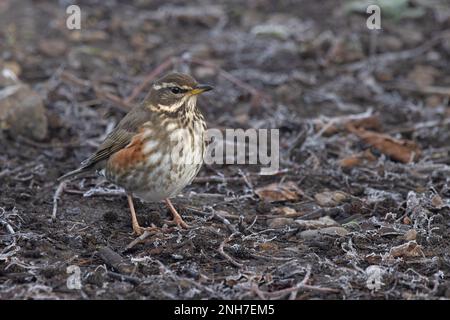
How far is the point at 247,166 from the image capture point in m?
9.69

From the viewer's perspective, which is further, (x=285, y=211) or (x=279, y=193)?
(x=279, y=193)

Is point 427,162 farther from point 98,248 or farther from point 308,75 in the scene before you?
point 98,248

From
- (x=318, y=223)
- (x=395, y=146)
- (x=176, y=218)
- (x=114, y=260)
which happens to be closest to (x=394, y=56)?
(x=395, y=146)

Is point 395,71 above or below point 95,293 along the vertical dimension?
above

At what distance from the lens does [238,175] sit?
9383mm

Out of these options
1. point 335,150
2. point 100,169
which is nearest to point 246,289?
point 100,169

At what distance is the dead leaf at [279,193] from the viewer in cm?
876

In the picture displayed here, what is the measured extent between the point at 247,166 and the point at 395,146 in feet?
6.22

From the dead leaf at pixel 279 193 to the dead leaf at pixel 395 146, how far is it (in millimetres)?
1593

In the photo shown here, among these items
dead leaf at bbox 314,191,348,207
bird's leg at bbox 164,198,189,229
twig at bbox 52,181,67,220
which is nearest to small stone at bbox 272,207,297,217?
dead leaf at bbox 314,191,348,207

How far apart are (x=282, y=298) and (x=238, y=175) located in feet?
10.7

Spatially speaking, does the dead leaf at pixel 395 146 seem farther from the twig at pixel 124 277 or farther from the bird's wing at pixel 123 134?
the twig at pixel 124 277

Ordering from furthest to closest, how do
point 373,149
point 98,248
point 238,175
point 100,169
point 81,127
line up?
point 81,127
point 373,149
point 238,175
point 100,169
point 98,248

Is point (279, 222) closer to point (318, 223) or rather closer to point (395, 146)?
point (318, 223)
